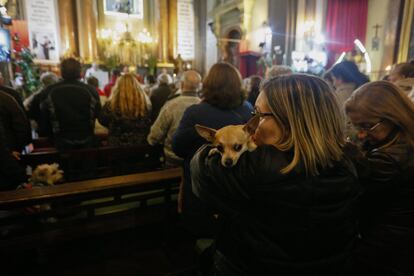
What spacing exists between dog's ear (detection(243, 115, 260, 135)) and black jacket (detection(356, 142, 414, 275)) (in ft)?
1.46

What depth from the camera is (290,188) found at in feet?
3.01

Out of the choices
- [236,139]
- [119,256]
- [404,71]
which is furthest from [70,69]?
[404,71]

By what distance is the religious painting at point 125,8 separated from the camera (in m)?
14.7

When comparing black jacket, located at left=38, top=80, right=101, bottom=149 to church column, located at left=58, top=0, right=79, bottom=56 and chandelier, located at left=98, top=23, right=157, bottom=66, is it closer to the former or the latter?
chandelier, located at left=98, top=23, right=157, bottom=66

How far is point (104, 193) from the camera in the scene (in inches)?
87.8

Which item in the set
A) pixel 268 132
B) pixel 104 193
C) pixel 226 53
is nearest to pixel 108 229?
pixel 104 193

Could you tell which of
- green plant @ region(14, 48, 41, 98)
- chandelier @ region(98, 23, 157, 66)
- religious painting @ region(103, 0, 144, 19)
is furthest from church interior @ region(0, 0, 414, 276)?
religious painting @ region(103, 0, 144, 19)

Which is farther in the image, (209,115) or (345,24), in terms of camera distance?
(345,24)

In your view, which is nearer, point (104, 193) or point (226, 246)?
point (226, 246)

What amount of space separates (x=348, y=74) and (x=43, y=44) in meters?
13.0

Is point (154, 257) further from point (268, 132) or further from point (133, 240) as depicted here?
point (268, 132)

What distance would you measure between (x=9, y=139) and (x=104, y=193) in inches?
56.8

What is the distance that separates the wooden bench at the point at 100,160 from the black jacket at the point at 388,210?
2297 millimetres

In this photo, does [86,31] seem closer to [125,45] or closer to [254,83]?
[125,45]
